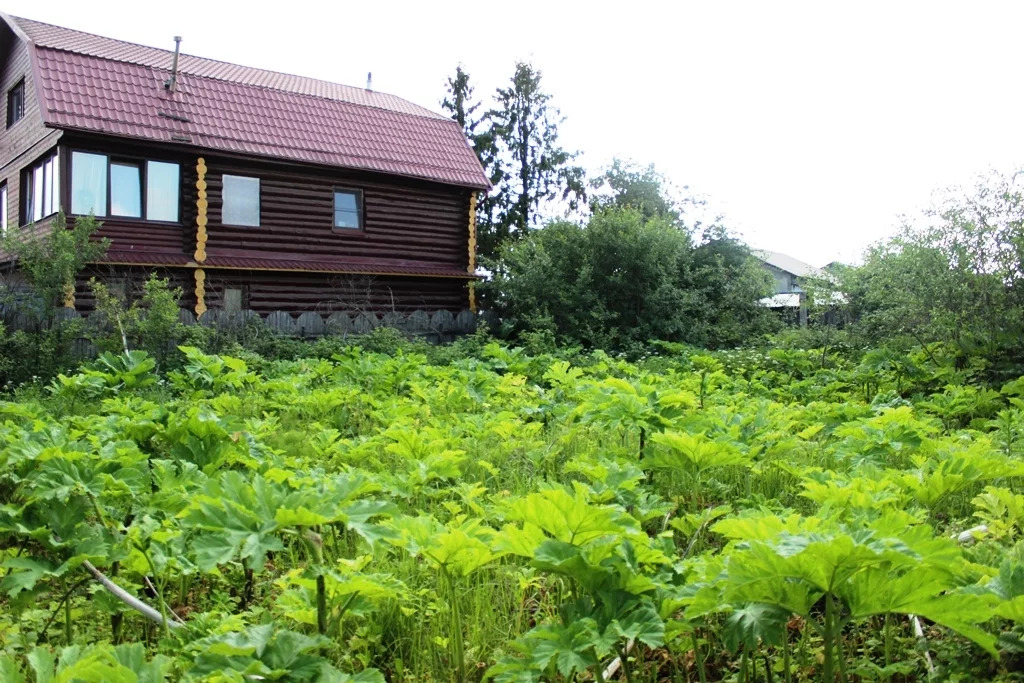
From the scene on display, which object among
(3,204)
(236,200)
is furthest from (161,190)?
(3,204)

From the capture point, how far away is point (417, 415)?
678cm

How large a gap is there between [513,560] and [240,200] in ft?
54.0

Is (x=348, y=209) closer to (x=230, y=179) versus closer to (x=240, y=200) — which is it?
(x=240, y=200)

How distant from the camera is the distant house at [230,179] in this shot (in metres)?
16.2

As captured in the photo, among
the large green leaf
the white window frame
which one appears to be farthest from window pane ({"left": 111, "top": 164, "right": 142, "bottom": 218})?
the large green leaf

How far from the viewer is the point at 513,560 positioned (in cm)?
362

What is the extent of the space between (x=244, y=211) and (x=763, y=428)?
1622 centimetres

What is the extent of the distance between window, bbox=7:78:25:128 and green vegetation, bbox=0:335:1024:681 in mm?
16386

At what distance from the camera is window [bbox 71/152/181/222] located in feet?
52.7

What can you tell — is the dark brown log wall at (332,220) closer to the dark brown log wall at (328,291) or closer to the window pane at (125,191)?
the dark brown log wall at (328,291)

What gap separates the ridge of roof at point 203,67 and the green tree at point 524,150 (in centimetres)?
1365

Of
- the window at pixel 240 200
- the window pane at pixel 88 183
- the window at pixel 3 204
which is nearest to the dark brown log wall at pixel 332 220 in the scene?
the window at pixel 240 200

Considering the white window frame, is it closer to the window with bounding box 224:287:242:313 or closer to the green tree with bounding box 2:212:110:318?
the window with bounding box 224:287:242:313

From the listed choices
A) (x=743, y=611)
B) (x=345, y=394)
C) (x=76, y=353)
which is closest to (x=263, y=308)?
(x=76, y=353)
